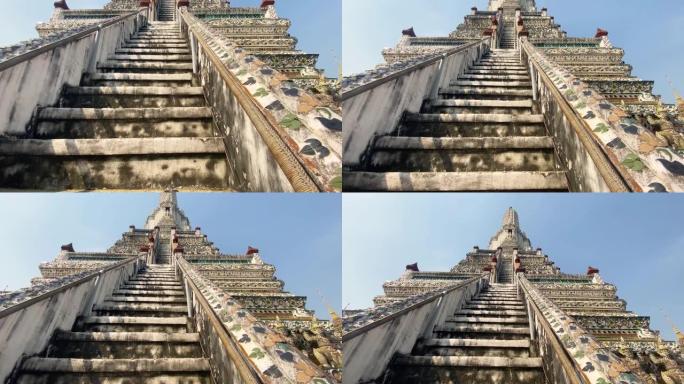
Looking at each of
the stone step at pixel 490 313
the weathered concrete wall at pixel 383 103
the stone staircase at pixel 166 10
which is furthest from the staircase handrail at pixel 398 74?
the stone staircase at pixel 166 10

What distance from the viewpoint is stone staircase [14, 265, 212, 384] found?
449cm

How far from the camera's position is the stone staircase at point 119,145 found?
16.6ft

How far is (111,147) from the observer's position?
205 inches

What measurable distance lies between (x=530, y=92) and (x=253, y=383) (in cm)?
744

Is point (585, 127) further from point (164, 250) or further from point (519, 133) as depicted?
point (164, 250)

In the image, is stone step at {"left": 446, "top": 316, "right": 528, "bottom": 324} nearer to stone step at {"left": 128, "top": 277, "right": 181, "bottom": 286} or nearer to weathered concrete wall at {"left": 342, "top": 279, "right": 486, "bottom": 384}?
weathered concrete wall at {"left": 342, "top": 279, "right": 486, "bottom": 384}

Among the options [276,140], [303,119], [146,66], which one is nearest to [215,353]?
[276,140]

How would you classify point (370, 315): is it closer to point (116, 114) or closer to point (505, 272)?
point (116, 114)

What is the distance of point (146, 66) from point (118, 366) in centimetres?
633

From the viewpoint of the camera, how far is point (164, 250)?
73.9ft

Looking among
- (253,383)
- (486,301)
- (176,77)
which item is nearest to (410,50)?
(486,301)

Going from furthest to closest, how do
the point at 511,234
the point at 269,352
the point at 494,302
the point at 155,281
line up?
the point at 511,234 → the point at 155,281 → the point at 494,302 → the point at 269,352

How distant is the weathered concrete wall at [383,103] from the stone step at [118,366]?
2.21 metres

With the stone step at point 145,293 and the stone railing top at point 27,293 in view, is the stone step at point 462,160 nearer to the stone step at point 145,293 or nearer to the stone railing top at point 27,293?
the stone railing top at point 27,293
